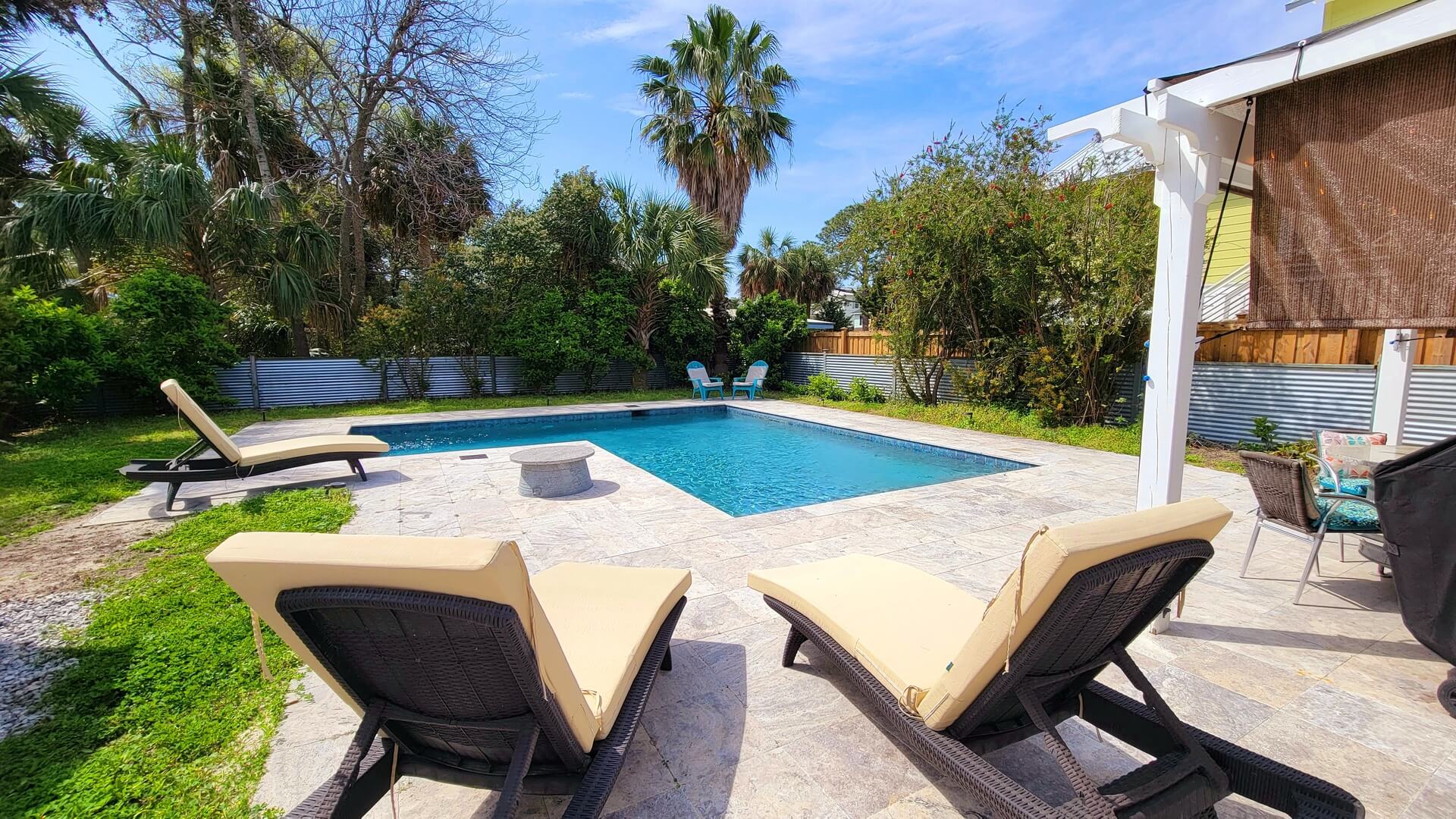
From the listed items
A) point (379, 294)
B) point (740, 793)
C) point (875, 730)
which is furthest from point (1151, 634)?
point (379, 294)

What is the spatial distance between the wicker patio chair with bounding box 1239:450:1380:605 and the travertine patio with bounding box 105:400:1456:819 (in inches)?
15.5

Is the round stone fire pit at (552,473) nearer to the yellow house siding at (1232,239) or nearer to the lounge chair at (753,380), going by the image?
the lounge chair at (753,380)

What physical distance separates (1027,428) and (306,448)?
964 cm

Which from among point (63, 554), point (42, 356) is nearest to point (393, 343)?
point (42, 356)

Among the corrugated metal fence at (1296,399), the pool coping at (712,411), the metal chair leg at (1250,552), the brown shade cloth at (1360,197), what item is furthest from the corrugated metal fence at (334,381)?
the brown shade cloth at (1360,197)

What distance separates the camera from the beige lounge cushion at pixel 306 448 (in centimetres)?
542

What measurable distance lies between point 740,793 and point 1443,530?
276 centimetres

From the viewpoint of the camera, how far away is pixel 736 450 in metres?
9.35

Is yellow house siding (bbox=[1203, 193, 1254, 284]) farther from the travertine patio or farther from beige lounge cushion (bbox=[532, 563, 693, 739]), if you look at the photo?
beige lounge cushion (bbox=[532, 563, 693, 739])

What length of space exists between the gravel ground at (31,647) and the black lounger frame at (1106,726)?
3284 mm

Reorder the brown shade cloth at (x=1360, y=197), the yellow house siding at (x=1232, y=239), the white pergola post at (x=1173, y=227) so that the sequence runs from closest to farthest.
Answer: the brown shade cloth at (x=1360, y=197) < the white pergola post at (x=1173, y=227) < the yellow house siding at (x=1232, y=239)

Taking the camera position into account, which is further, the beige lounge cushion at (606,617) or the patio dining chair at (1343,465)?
the patio dining chair at (1343,465)

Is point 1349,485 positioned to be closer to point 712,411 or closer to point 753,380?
A: point 712,411

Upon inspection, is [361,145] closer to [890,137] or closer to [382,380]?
[382,380]
